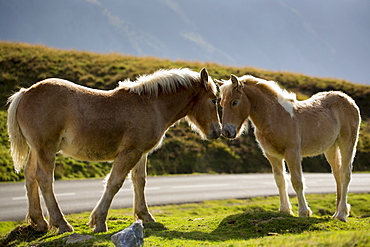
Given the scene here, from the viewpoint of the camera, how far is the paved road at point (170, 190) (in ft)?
45.9

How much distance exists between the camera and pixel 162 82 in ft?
27.4

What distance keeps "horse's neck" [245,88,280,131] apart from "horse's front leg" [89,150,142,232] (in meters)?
3.17

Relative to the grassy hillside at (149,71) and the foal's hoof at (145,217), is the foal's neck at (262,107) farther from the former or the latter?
the grassy hillside at (149,71)

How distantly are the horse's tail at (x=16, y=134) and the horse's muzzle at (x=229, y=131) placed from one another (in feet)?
13.7

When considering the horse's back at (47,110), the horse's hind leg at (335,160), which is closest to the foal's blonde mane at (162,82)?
the horse's back at (47,110)

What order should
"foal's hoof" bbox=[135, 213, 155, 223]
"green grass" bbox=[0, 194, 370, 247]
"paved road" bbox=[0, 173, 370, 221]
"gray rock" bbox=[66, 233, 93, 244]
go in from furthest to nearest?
"paved road" bbox=[0, 173, 370, 221] → "foal's hoof" bbox=[135, 213, 155, 223] → "gray rock" bbox=[66, 233, 93, 244] → "green grass" bbox=[0, 194, 370, 247]

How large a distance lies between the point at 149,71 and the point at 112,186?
26041mm

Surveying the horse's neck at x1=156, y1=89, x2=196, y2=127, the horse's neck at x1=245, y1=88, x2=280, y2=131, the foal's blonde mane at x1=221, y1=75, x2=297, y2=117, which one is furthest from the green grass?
the foal's blonde mane at x1=221, y1=75, x2=297, y2=117

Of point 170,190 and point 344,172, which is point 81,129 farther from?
point 170,190

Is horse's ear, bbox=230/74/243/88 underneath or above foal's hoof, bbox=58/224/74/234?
above

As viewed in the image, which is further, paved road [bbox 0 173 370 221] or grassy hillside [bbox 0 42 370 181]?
grassy hillside [bbox 0 42 370 181]

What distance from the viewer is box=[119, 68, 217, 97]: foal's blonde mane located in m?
8.20

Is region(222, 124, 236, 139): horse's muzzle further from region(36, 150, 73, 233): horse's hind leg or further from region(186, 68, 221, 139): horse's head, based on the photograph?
region(36, 150, 73, 233): horse's hind leg

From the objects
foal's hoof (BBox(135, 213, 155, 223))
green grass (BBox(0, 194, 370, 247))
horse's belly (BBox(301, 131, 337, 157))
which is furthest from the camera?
horse's belly (BBox(301, 131, 337, 157))
